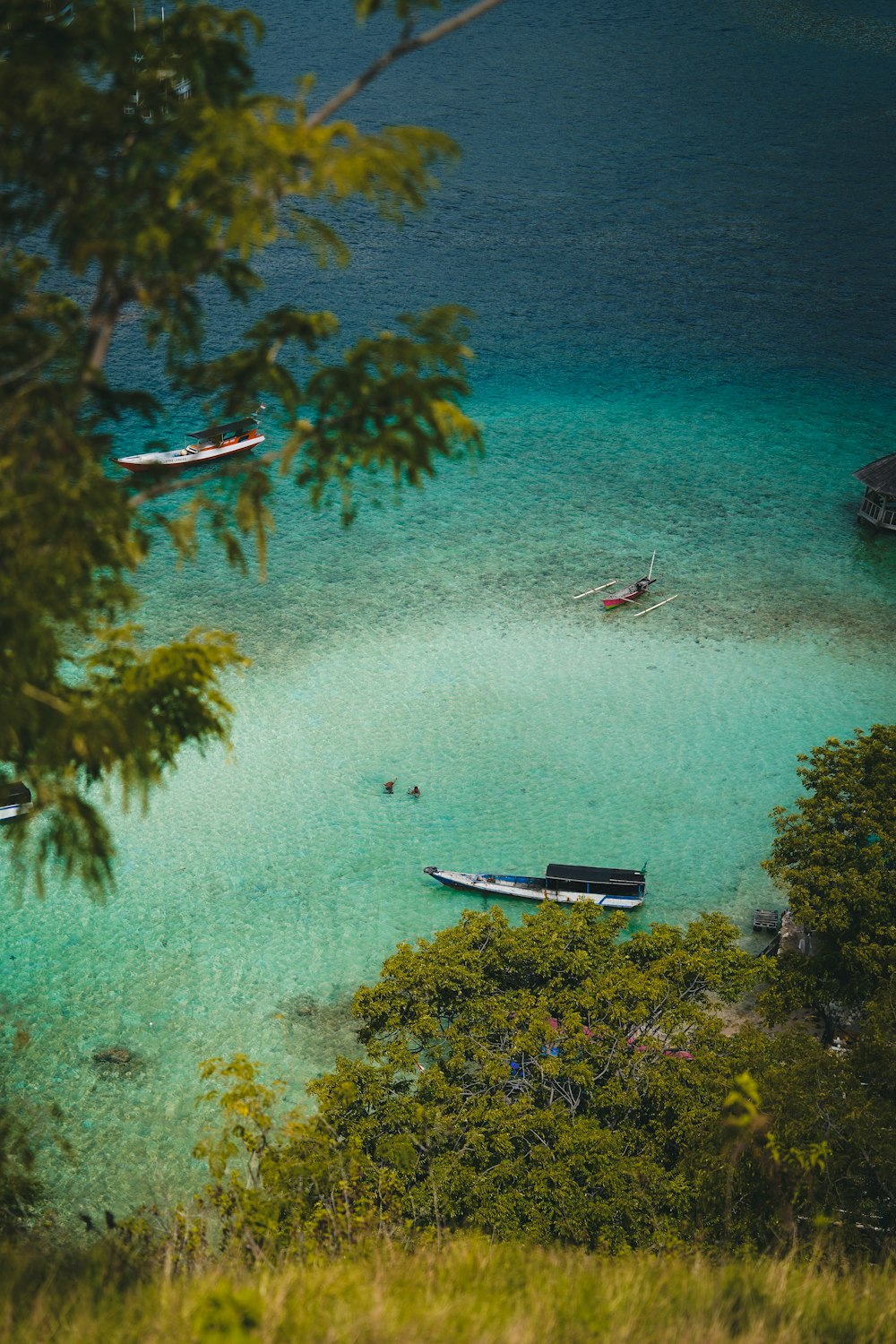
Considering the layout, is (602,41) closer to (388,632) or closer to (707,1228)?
(388,632)

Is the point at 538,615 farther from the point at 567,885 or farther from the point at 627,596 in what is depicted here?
the point at 567,885

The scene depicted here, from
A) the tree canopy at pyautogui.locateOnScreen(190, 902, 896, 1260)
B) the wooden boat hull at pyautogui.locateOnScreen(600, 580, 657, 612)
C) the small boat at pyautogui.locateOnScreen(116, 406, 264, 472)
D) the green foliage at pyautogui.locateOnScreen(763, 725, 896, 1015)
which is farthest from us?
the small boat at pyautogui.locateOnScreen(116, 406, 264, 472)

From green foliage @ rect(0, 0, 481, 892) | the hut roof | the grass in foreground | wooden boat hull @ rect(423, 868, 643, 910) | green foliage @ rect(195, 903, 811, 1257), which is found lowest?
wooden boat hull @ rect(423, 868, 643, 910)

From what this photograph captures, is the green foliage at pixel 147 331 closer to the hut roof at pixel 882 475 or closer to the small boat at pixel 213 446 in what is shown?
the small boat at pixel 213 446

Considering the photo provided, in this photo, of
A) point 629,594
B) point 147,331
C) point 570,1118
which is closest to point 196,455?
point 629,594

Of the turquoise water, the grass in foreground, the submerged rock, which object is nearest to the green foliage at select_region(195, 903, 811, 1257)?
the grass in foreground

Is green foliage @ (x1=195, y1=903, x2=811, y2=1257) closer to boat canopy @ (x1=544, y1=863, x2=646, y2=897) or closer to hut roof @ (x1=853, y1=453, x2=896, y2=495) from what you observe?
boat canopy @ (x1=544, y1=863, x2=646, y2=897)

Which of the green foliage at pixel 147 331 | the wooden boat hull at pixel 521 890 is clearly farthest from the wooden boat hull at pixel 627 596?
the green foliage at pixel 147 331

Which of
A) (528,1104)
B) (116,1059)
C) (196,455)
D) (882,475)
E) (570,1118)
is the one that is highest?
(196,455)
